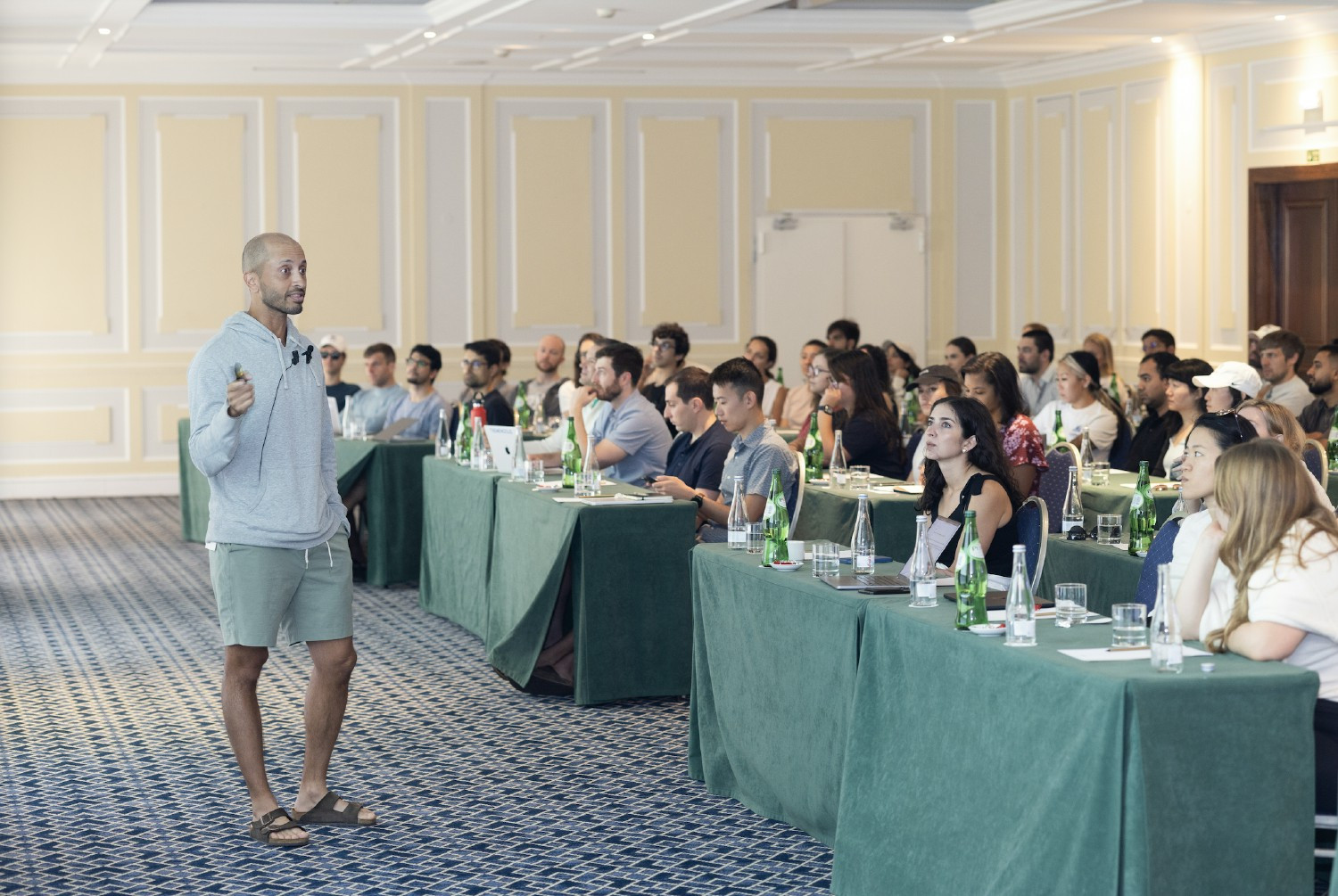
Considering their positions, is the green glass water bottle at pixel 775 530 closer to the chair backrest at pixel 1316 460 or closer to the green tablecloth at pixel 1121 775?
the green tablecloth at pixel 1121 775

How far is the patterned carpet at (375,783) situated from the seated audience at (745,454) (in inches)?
30.2

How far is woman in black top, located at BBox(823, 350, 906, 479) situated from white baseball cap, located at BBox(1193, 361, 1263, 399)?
5.10ft

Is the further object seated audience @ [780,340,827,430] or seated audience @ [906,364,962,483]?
seated audience @ [780,340,827,430]

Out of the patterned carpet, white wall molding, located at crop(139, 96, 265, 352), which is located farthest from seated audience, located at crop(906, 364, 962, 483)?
white wall molding, located at crop(139, 96, 265, 352)

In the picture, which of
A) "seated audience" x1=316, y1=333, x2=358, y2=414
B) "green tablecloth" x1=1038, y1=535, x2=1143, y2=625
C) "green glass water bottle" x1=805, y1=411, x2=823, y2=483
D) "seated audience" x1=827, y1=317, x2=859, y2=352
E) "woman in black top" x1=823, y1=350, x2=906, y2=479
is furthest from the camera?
"seated audience" x1=827, y1=317, x2=859, y2=352

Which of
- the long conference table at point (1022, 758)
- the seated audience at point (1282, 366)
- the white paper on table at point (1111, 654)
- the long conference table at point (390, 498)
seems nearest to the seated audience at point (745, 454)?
the long conference table at point (1022, 758)

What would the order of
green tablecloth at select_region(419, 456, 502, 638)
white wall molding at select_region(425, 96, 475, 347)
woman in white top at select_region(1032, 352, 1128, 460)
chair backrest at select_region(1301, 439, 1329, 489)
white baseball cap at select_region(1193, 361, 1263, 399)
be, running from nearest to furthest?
chair backrest at select_region(1301, 439, 1329, 489) → white baseball cap at select_region(1193, 361, 1263, 399) → green tablecloth at select_region(419, 456, 502, 638) → woman in white top at select_region(1032, 352, 1128, 460) → white wall molding at select_region(425, 96, 475, 347)

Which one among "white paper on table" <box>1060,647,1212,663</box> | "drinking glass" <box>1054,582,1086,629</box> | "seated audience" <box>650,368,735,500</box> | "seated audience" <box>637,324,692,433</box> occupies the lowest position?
"white paper on table" <box>1060,647,1212,663</box>

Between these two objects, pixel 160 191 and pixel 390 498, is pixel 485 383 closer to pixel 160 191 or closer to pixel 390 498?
pixel 390 498

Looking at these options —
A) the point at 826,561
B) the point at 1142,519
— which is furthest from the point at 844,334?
the point at 826,561

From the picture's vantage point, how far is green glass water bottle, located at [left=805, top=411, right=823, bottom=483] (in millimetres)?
8273

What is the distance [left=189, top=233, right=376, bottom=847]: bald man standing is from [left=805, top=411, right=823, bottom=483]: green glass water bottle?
12.1 ft

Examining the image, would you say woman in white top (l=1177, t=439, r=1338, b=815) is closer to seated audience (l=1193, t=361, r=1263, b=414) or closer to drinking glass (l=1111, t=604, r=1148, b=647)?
drinking glass (l=1111, t=604, r=1148, b=647)

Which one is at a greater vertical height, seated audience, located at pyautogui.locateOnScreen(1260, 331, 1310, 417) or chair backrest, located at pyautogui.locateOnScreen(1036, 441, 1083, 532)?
seated audience, located at pyautogui.locateOnScreen(1260, 331, 1310, 417)
